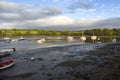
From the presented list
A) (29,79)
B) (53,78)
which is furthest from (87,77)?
(29,79)

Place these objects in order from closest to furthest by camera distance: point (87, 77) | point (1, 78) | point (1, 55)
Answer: point (87, 77)
point (1, 78)
point (1, 55)

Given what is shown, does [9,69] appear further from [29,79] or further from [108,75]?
[108,75]

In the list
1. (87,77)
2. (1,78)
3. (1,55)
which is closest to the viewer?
(87,77)

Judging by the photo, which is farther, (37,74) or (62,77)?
(37,74)

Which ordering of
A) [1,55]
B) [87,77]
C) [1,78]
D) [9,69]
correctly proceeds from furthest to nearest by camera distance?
Result: [1,55] < [9,69] < [1,78] < [87,77]

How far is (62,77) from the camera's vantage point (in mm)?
33562

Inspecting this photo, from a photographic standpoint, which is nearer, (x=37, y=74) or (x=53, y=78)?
(x=53, y=78)

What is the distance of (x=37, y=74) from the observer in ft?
120

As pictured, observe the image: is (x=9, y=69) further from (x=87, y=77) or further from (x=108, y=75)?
(x=108, y=75)

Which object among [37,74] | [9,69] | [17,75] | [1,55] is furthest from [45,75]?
[1,55]

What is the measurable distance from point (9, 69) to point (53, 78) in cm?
1294

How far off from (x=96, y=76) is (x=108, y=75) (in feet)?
6.05

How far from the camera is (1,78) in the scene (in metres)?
34.6

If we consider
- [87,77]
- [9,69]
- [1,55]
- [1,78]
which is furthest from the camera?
[1,55]
